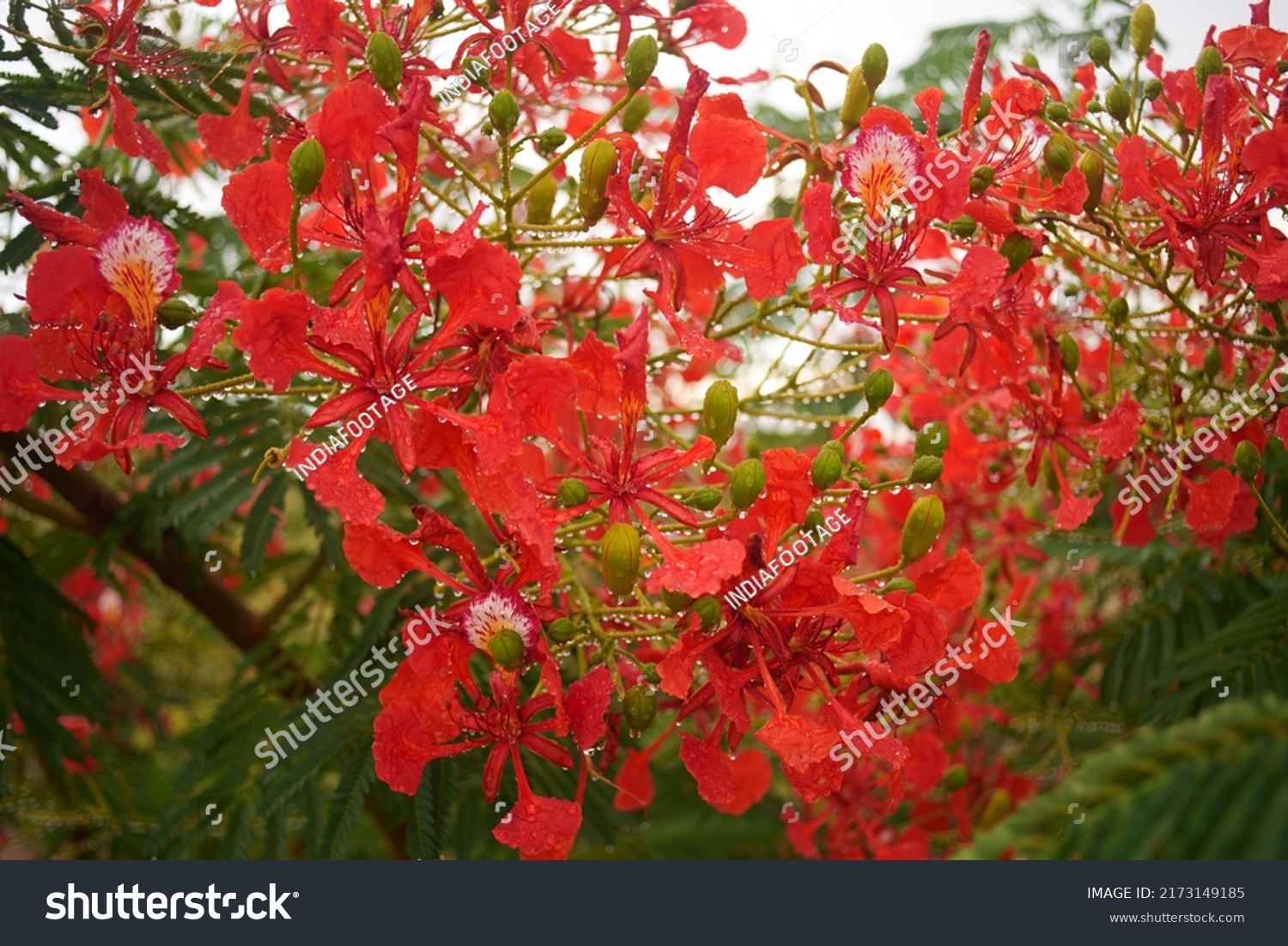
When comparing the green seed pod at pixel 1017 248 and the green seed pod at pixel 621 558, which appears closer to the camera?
the green seed pod at pixel 621 558

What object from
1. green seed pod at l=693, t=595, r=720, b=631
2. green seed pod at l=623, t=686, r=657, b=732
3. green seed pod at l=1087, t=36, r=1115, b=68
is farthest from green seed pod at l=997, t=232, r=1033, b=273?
green seed pod at l=623, t=686, r=657, b=732

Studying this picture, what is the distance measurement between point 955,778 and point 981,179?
127 centimetres

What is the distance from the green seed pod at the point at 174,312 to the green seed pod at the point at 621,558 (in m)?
0.61

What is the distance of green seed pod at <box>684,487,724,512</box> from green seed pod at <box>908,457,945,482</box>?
28 cm

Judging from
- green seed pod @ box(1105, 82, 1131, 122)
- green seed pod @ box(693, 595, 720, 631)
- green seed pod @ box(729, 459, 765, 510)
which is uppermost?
green seed pod @ box(1105, 82, 1131, 122)

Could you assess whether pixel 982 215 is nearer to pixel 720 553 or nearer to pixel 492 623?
pixel 720 553

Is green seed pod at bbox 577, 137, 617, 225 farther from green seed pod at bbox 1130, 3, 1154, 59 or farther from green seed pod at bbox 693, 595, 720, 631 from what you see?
green seed pod at bbox 1130, 3, 1154, 59

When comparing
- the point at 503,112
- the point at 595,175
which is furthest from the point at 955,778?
the point at 503,112

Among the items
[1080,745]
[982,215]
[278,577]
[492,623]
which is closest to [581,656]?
[492,623]

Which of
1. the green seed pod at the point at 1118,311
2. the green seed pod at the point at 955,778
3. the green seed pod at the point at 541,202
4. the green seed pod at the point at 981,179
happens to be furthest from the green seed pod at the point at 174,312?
the green seed pod at the point at 955,778

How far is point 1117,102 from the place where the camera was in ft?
5.37

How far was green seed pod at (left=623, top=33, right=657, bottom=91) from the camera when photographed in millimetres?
1421

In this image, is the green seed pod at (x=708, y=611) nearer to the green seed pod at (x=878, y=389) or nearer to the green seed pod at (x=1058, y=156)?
the green seed pod at (x=878, y=389)

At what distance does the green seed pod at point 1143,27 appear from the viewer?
5.61ft
